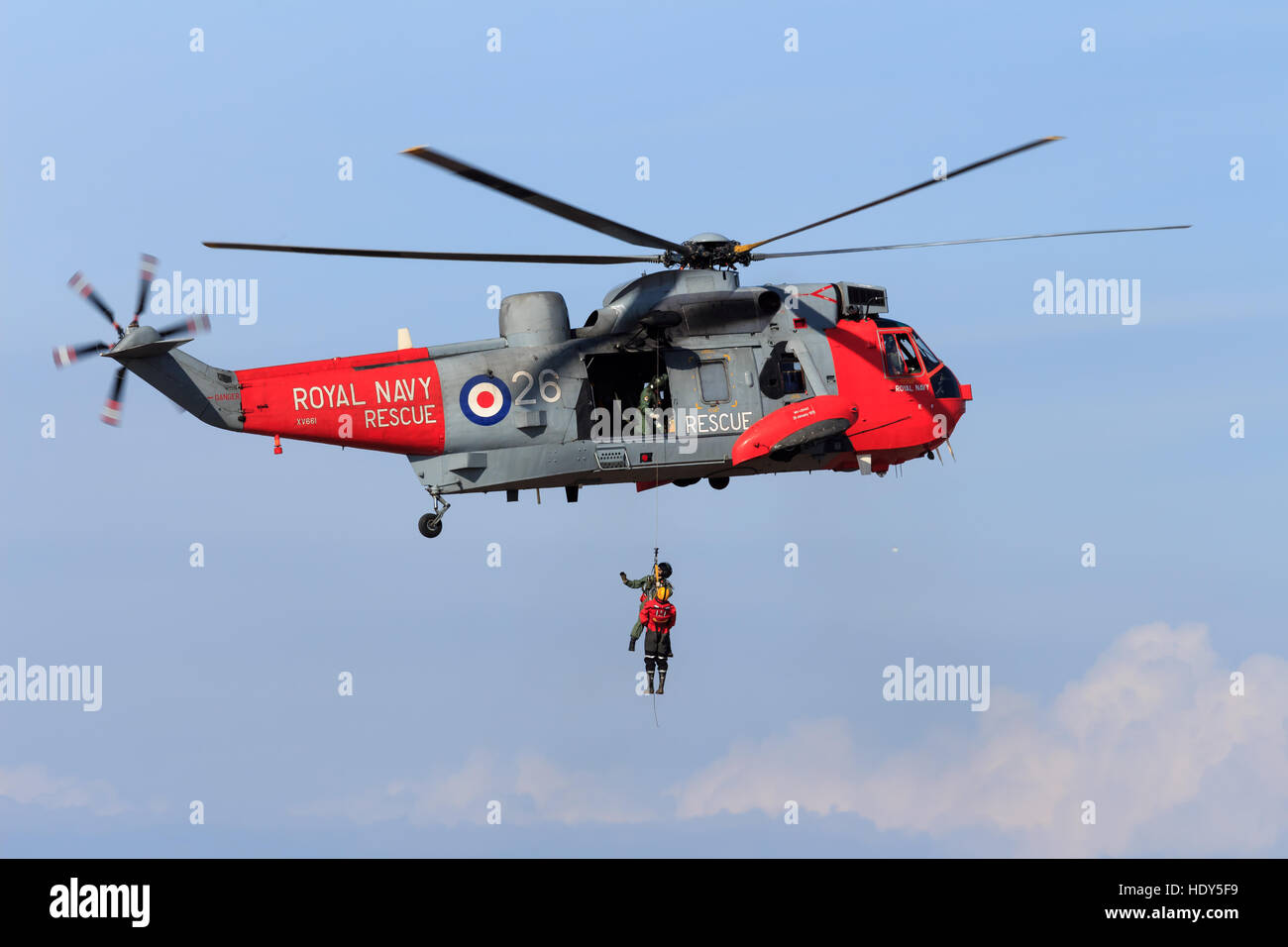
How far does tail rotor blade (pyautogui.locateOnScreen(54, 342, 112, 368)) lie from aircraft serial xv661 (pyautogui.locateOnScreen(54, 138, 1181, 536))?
0.11 ft

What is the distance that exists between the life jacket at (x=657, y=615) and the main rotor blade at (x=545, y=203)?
6.60 metres

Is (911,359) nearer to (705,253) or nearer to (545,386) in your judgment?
(705,253)

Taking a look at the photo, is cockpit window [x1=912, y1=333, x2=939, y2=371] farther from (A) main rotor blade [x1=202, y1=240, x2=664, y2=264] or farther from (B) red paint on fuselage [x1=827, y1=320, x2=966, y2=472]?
(A) main rotor blade [x1=202, y1=240, x2=664, y2=264]

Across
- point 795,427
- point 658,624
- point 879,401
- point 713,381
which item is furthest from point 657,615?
point 879,401

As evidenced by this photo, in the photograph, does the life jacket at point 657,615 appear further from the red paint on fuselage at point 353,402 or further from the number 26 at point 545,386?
the red paint on fuselage at point 353,402

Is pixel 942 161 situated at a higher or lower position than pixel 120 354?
higher

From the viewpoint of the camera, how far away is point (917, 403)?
32219mm

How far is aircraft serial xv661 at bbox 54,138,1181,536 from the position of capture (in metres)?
29.4

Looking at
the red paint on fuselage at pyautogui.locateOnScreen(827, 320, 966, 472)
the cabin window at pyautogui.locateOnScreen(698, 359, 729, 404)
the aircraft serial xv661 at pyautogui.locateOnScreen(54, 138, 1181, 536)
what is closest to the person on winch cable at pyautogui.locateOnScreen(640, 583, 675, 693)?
the aircraft serial xv661 at pyautogui.locateOnScreen(54, 138, 1181, 536)

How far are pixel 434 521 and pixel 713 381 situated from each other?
5.81 metres

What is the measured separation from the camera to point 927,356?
3294 centimetres

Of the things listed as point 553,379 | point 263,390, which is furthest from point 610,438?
point 263,390
